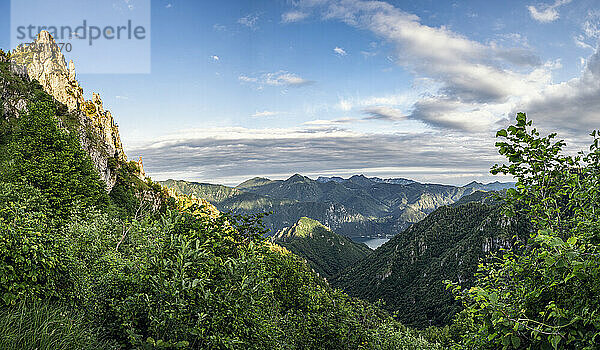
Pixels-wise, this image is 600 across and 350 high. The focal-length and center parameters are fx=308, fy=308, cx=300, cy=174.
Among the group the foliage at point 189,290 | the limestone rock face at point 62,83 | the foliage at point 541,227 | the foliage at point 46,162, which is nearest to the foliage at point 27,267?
the foliage at point 189,290

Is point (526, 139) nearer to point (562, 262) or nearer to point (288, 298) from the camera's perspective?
point (562, 262)

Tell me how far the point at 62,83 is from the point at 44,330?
497 ft

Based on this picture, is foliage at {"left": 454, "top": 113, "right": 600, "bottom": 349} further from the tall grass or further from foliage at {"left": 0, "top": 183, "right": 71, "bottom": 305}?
foliage at {"left": 0, "top": 183, "right": 71, "bottom": 305}

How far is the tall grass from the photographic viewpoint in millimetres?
5707

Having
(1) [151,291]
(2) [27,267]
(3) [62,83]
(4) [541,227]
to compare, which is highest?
(3) [62,83]

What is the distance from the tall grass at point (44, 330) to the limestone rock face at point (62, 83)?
110148 millimetres

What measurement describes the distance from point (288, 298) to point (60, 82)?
14575cm

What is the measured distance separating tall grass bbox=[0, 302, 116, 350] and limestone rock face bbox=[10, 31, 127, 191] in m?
110

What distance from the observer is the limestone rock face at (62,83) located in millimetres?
108625

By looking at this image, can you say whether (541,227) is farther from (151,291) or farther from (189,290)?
(151,291)

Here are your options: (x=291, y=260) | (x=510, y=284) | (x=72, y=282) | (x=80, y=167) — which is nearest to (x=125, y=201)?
(x=80, y=167)

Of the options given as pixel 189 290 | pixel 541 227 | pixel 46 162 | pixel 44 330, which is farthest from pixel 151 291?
pixel 46 162

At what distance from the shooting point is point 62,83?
401 feet

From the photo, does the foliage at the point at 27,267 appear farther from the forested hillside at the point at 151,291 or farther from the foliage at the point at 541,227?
the foliage at the point at 541,227
